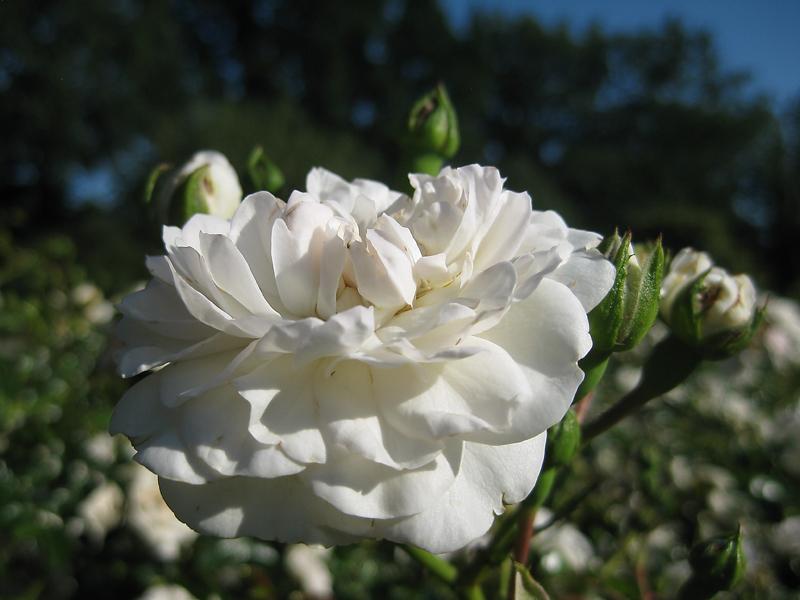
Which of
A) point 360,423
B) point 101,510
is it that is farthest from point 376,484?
point 101,510

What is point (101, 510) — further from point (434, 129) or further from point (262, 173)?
point (434, 129)

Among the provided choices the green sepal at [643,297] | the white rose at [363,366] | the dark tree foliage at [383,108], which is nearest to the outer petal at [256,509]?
the white rose at [363,366]

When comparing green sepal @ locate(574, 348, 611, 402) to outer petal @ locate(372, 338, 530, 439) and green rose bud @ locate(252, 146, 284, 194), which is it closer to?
outer petal @ locate(372, 338, 530, 439)

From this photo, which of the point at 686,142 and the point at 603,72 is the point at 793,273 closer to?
the point at 686,142

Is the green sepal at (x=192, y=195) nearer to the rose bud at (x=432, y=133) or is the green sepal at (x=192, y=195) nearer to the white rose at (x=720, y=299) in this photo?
the rose bud at (x=432, y=133)

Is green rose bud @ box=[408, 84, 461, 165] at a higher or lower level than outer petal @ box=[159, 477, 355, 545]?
higher

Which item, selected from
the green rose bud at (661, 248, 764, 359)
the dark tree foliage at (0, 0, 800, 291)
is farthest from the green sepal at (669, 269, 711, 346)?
the dark tree foliage at (0, 0, 800, 291)
